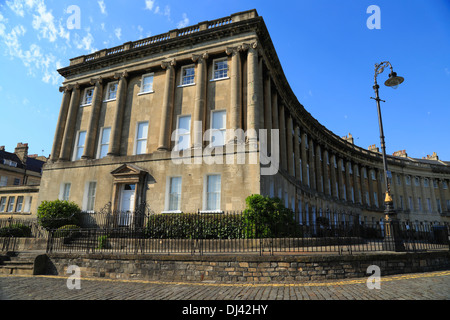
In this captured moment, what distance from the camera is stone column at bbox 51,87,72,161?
22438 millimetres

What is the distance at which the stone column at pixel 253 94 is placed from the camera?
53.7ft

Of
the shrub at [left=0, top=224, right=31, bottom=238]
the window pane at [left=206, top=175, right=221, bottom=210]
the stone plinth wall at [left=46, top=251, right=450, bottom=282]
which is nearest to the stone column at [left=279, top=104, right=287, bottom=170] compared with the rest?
the window pane at [left=206, top=175, right=221, bottom=210]

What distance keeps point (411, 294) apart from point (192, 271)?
6114mm

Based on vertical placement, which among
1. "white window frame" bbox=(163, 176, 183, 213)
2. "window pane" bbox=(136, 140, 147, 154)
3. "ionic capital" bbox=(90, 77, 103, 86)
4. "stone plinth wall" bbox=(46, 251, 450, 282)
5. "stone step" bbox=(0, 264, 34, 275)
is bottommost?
"stone step" bbox=(0, 264, 34, 275)

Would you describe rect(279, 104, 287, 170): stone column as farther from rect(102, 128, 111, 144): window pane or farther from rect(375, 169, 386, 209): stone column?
rect(375, 169, 386, 209): stone column

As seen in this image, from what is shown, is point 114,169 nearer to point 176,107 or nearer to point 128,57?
point 176,107

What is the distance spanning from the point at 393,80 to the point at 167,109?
44.5 ft

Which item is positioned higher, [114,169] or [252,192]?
[114,169]

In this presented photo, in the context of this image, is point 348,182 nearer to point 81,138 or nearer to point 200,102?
point 200,102

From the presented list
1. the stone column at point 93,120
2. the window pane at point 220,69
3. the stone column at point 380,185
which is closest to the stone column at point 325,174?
the stone column at point 380,185

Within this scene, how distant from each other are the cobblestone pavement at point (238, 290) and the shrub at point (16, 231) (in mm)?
8920

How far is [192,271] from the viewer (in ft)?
28.9

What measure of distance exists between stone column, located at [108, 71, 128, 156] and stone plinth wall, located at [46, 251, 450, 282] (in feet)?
37.0
